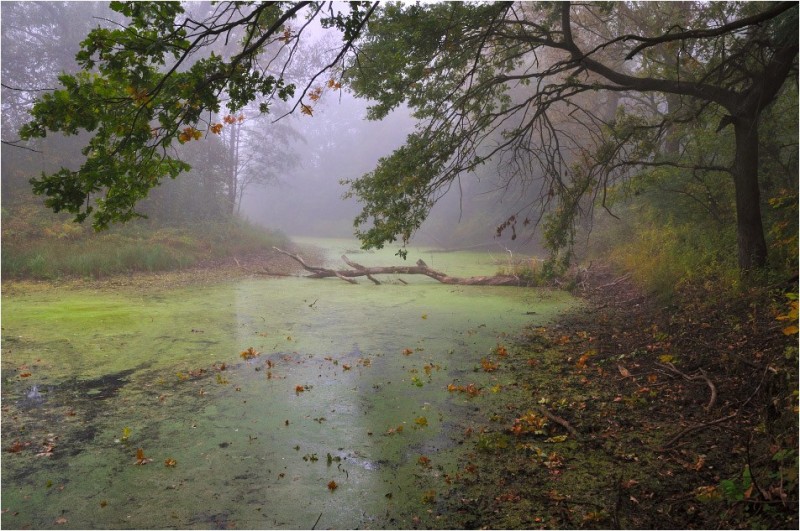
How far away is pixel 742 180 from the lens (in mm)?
6078

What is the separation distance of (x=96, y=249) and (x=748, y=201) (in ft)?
41.5

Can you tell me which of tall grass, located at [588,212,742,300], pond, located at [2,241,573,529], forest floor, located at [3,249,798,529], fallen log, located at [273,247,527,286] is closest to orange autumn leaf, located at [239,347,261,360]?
pond, located at [2,241,573,529]

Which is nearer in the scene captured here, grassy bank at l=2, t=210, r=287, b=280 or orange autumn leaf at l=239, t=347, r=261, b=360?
orange autumn leaf at l=239, t=347, r=261, b=360

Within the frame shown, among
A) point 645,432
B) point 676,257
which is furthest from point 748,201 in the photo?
point 645,432

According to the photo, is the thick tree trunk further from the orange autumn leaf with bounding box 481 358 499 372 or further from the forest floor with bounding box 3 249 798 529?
the orange autumn leaf with bounding box 481 358 499 372

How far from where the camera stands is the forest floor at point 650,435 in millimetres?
2641

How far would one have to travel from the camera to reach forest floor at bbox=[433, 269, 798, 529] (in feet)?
8.66

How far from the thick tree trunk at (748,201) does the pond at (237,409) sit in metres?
2.73

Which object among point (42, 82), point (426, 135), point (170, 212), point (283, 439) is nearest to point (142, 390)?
point (283, 439)

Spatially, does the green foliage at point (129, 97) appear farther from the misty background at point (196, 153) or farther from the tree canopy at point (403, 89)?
the misty background at point (196, 153)

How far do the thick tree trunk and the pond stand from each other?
273 centimetres

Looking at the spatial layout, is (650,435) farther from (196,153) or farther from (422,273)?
(196,153)

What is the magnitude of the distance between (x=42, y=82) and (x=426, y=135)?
15.5m

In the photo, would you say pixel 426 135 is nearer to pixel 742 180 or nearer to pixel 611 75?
pixel 611 75
